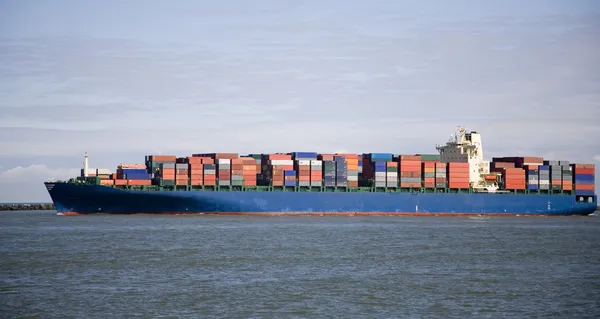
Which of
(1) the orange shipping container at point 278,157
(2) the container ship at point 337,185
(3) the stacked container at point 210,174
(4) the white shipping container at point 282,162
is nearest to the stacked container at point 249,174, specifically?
(2) the container ship at point 337,185

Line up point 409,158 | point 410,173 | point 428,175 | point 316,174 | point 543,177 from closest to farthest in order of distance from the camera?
1. point 316,174
2. point 410,173
3. point 428,175
4. point 409,158
5. point 543,177

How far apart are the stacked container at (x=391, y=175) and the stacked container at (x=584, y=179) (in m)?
25.4

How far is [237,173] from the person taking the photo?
89.2 metres

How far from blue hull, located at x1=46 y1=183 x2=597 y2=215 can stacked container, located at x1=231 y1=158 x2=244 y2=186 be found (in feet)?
5.01

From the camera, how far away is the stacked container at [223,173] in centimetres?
8856

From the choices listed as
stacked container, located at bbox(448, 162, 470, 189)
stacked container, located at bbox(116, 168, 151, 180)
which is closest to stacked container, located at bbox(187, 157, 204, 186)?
stacked container, located at bbox(116, 168, 151, 180)

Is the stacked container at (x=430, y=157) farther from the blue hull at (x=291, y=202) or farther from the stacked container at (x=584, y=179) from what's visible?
the stacked container at (x=584, y=179)

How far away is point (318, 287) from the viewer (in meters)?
32.6

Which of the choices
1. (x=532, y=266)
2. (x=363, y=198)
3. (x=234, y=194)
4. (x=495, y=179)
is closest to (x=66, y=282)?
(x=532, y=266)

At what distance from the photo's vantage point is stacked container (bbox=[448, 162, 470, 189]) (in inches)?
3792

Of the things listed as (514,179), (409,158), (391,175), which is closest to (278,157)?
(391,175)

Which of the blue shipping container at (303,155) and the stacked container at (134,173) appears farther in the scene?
the blue shipping container at (303,155)

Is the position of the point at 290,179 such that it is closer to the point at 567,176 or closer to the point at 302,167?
the point at 302,167

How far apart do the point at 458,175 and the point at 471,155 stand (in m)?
7.07
